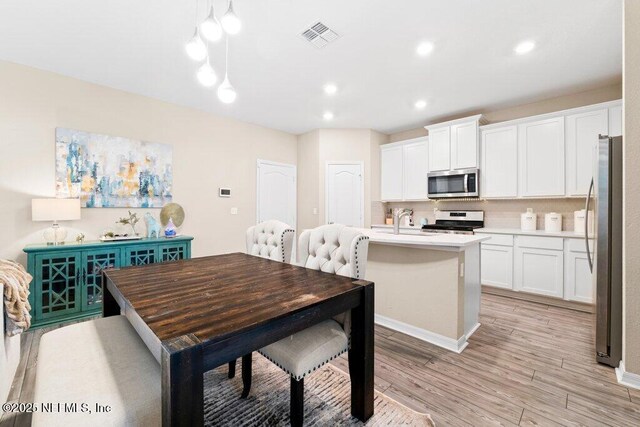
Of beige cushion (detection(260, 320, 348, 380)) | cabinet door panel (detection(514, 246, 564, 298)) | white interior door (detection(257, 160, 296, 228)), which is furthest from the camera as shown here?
white interior door (detection(257, 160, 296, 228))

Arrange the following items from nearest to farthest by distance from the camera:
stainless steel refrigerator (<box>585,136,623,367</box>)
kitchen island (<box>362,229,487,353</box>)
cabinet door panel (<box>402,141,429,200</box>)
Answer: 1. stainless steel refrigerator (<box>585,136,623,367</box>)
2. kitchen island (<box>362,229,487,353</box>)
3. cabinet door panel (<box>402,141,429,200</box>)

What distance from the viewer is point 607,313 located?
6.86 feet

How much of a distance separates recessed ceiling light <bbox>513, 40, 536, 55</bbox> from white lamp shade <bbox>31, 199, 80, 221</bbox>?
472 cm

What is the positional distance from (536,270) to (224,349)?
4.00 meters

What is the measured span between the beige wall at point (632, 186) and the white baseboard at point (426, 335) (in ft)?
3.30

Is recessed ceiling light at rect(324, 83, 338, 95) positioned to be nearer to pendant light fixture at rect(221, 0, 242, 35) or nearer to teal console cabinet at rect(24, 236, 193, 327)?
pendant light fixture at rect(221, 0, 242, 35)

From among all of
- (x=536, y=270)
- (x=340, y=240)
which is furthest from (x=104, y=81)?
Result: (x=536, y=270)

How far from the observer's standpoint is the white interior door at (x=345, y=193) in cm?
520

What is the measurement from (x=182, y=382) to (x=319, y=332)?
0.76 metres

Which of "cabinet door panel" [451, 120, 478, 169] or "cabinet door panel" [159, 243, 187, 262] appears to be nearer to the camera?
"cabinet door panel" [159, 243, 187, 262]

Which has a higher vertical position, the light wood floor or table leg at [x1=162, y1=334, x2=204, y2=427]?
table leg at [x1=162, y1=334, x2=204, y2=427]

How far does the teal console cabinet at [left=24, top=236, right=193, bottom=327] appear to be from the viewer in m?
2.66

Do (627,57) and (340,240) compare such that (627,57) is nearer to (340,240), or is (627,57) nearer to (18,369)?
(340,240)

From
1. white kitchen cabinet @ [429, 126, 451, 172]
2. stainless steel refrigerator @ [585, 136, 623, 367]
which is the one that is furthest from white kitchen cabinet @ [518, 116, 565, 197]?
stainless steel refrigerator @ [585, 136, 623, 367]
